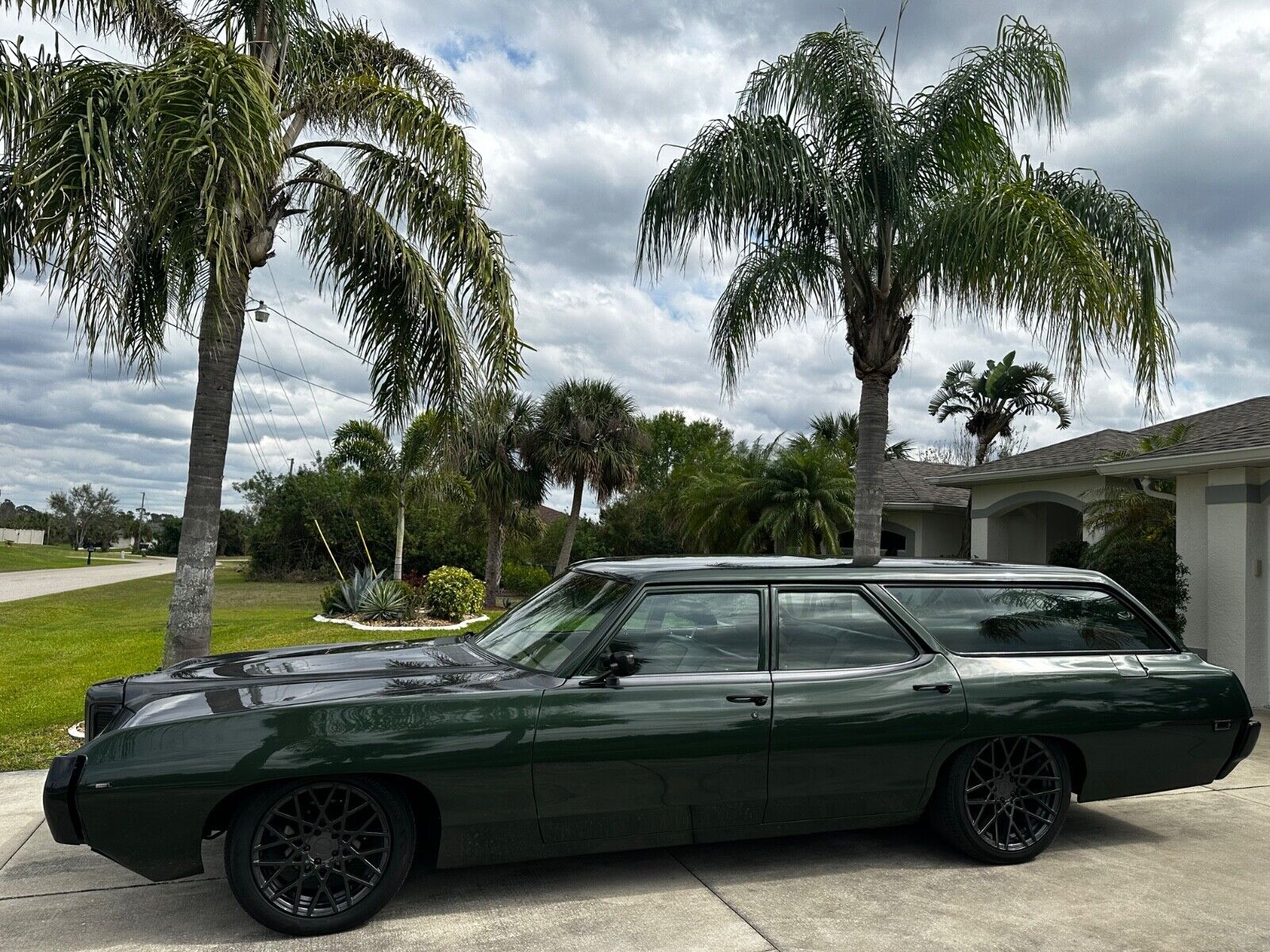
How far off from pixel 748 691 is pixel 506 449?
73.8 feet

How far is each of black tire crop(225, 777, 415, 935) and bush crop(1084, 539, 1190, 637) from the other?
9105 mm

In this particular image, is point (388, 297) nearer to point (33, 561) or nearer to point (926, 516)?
point (926, 516)

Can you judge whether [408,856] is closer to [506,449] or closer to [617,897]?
[617,897]

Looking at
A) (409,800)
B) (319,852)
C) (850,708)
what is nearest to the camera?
(319,852)

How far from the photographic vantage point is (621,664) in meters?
4.28

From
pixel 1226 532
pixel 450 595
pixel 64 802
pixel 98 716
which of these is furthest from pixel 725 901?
pixel 450 595

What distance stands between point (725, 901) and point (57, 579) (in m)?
41.1

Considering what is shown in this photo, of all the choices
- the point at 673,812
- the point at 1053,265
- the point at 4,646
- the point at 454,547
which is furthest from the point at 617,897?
the point at 454,547

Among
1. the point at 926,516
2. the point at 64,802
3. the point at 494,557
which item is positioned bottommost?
the point at 64,802

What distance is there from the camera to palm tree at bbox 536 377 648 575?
2650 cm

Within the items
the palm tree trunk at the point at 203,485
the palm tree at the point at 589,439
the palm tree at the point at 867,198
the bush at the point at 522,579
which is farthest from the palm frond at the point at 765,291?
the bush at the point at 522,579

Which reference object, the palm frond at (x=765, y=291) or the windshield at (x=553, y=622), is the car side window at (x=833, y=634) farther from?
the palm frond at (x=765, y=291)

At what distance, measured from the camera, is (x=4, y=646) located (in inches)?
606

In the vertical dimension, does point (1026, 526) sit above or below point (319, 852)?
above
